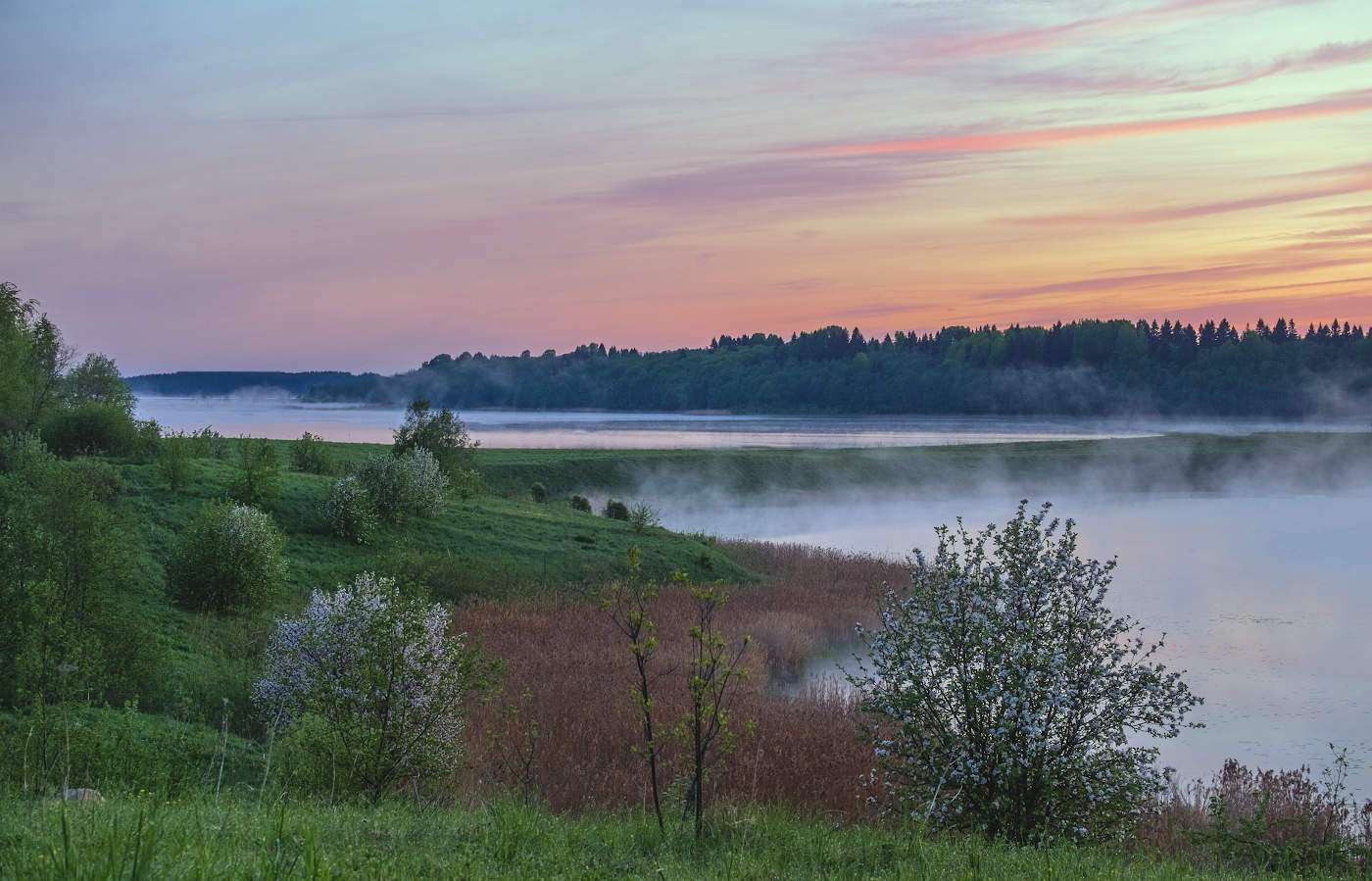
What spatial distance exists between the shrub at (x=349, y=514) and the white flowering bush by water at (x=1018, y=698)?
27.4m

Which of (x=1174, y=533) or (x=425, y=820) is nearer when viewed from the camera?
(x=425, y=820)

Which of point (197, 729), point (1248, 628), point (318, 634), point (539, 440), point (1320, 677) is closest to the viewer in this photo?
point (318, 634)

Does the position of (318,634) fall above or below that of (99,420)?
below

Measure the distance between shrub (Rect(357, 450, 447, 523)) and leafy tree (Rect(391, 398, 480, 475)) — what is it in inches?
255

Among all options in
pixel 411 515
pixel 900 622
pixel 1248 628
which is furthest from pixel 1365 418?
pixel 900 622

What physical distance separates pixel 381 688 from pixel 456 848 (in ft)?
17.0

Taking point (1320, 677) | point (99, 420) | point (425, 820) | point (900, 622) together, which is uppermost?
point (99, 420)

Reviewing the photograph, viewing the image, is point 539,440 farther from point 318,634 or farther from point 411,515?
point 318,634

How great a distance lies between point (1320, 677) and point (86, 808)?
30.9 m

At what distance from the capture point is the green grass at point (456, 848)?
6070 mm

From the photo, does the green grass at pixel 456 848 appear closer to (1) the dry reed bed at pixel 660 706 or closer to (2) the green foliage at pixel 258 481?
(1) the dry reed bed at pixel 660 706

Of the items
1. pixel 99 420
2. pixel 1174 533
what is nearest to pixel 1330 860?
pixel 99 420

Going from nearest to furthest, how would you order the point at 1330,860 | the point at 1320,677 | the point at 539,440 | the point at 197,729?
the point at 1330,860, the point at 197,729, the point at 1320,677, the point at 539,440

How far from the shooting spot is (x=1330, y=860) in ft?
39.2
